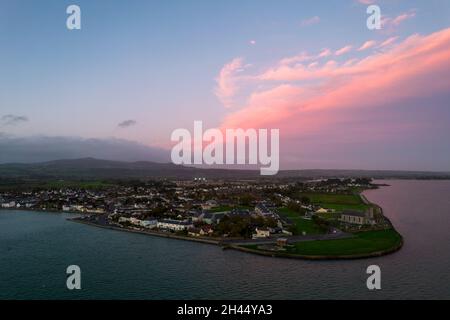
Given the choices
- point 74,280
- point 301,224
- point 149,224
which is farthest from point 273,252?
point 149,224

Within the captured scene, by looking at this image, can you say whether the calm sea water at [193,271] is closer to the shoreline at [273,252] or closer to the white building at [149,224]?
the shoreline at [273,252]

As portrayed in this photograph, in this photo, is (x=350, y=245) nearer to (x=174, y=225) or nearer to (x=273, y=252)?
(x=273, y=252)

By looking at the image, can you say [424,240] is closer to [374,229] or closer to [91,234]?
[374,229]

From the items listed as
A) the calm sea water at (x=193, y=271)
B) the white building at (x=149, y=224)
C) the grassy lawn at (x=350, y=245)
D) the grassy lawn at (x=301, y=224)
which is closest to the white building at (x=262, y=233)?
the grassy lawn at (x=301, y=224)
